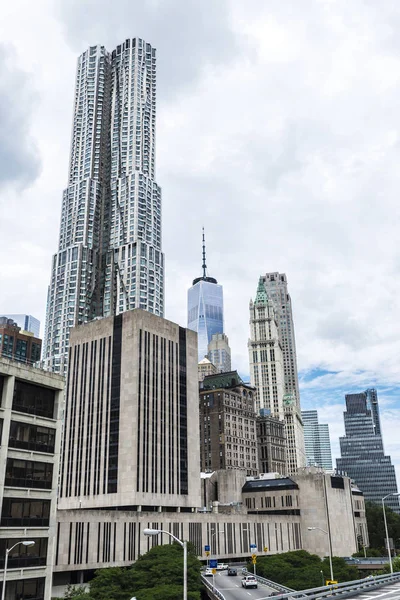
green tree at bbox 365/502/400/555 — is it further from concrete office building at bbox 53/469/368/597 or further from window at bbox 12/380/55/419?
window at bbox 12/380/55/419

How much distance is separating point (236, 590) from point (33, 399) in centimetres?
4118

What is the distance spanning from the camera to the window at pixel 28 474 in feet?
182

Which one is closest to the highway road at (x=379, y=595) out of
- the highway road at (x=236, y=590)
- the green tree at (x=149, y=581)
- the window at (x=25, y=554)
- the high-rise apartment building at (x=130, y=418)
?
the highway road at (x=236, y=590)

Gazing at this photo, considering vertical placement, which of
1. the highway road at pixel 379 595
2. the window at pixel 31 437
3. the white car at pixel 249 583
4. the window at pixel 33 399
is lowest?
the white car at pixel 249 583

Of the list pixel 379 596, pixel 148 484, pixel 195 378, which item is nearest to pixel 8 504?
pixel 379 596

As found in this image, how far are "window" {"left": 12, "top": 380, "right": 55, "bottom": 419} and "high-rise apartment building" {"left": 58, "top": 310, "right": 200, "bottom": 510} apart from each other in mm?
67681

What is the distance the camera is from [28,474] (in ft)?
188

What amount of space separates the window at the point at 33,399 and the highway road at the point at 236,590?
30.2 metres

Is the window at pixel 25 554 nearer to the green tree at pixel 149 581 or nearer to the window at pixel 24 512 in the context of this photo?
the window at pixel 24 512

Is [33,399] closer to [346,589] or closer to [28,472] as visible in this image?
[28,472]

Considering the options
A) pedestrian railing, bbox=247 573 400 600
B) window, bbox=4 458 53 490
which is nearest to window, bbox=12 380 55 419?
window, bbox=4 458 53 490

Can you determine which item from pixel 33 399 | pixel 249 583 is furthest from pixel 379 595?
pixel 249 583

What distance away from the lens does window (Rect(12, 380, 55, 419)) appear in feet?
192

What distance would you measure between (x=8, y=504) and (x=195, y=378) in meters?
96.1
